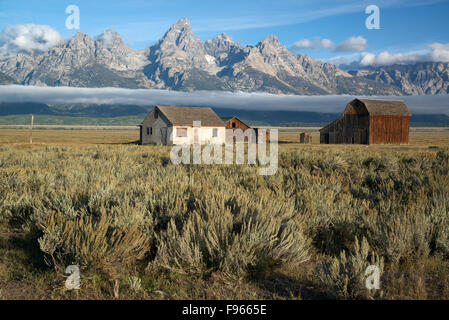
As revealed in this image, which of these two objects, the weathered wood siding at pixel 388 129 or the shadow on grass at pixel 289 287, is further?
the weathered wood siding at pixel 388 129

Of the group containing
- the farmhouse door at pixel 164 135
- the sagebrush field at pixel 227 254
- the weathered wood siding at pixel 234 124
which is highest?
the weathered wood siding at pixel 234 124

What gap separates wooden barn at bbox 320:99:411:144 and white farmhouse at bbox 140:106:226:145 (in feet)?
54.1

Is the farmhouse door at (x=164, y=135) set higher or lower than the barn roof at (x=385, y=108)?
lower

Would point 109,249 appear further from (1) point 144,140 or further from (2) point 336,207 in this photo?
(1) point 144,140

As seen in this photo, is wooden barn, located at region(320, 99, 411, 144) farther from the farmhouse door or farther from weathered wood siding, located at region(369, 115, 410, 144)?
the farmhouse door

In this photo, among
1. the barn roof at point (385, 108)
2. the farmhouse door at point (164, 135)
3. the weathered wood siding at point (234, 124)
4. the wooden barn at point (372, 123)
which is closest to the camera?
the farmhouse door at point (164, 135)

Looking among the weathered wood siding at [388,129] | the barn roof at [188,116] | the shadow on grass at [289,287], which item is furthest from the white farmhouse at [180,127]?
the shadow on grass at [289,287]

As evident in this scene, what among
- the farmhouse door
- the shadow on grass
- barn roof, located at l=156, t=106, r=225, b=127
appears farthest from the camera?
the farmhouse door

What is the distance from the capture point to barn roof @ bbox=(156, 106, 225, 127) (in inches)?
1712

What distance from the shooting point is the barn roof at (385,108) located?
1784 inches

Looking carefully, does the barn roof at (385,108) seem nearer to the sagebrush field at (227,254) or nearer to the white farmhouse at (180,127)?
the white farmhouse at (180,127)

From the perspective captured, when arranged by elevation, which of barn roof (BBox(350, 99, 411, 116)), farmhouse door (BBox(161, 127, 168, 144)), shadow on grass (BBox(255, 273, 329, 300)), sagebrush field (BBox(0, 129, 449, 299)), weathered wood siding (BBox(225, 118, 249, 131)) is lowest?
shadow on grass (BBox(255, 273, 329, 300))

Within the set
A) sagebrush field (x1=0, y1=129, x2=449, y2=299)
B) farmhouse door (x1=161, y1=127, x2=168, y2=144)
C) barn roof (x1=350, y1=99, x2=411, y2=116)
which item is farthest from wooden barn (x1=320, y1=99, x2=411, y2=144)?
sagebrush field (x1=0, y1=129, x2=449, y2=299)
